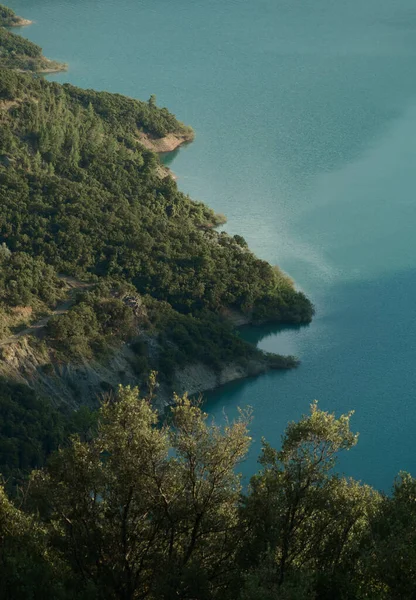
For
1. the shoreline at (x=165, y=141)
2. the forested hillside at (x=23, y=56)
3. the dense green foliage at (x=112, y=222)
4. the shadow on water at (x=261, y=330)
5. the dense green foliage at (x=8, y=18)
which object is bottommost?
the shadow on water at (x=261, y=330)

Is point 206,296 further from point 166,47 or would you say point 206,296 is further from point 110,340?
point 166,47

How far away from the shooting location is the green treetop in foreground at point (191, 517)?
2164 cm

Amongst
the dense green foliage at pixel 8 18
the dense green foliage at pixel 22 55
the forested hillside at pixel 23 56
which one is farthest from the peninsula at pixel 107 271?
the dense green foliage at pixel 8 18

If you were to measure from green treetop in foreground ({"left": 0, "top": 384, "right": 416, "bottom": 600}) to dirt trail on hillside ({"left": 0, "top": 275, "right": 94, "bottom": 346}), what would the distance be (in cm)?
2340

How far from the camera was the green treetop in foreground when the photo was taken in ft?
71.0

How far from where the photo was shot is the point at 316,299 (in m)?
58.0

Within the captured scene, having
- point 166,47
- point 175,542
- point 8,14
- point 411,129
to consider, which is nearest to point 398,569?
point 175,542

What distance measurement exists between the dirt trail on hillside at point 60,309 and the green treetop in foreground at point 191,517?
921 inches

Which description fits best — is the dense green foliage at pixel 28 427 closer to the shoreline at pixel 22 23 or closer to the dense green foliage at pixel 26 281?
the dense green foliage at pixel 26 281

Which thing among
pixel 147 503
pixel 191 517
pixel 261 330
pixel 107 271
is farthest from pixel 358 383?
pixel 147 503

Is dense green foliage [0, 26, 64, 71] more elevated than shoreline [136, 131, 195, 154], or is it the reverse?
dense green foliage [0, 26, 64, 71]

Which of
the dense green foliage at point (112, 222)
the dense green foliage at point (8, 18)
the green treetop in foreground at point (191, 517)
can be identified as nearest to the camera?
the green treetop in foreground at point (191, 517)

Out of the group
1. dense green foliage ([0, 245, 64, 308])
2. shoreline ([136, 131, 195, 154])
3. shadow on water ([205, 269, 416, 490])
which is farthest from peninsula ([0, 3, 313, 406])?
shoreline ([136, 131, 195, 154])

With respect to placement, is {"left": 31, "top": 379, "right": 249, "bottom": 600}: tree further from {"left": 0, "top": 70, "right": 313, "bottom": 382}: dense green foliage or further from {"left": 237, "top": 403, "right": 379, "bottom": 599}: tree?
{"left": 0, "top": 70, "right": 313, "bottom": 382}: dense green foliage
